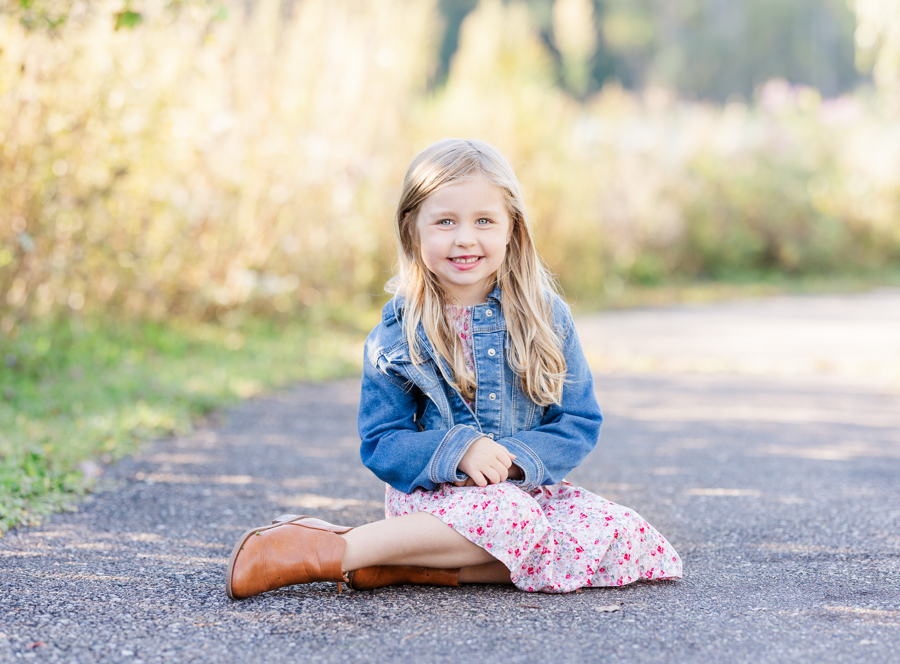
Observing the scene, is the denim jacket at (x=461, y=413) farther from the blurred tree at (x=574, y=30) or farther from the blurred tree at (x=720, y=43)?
the blurred tree at (x=720, y=43)

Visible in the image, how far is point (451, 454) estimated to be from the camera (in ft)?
7.21

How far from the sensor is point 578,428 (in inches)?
93.0

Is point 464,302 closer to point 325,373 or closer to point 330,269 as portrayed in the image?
point 325,373

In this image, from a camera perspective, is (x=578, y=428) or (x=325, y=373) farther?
(x=325, y=373)

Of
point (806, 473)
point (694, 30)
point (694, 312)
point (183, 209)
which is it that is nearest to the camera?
point (806, 473)

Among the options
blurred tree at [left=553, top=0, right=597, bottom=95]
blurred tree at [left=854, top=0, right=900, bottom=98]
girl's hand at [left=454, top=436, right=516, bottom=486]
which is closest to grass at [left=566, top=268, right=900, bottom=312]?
blurred tree at [left=553, top=0, right=597, bottom=95]

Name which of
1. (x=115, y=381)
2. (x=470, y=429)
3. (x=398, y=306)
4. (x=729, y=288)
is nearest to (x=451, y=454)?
(x=470, y=429)

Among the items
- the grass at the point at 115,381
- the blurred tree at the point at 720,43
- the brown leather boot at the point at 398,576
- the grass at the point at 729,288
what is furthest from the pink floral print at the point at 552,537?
the blurred tree at the point at 720,43

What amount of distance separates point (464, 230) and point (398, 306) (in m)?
0.28

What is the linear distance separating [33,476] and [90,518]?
351mm

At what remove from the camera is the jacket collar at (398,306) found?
242 centimetres

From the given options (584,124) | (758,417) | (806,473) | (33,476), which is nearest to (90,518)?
(33,476)

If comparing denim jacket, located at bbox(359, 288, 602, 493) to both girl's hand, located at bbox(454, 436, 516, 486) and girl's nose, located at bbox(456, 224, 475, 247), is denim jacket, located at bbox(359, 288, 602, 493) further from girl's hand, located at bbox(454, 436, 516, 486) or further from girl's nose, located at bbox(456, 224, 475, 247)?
girl's nose, located at bbox(456, 224, 475, 247)

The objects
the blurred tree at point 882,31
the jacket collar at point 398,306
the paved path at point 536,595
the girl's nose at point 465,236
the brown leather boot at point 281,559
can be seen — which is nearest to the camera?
the paved path at point 536,595
